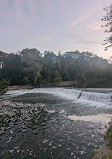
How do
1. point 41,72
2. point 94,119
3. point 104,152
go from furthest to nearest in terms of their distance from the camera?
point 41,72 < point 94,119 < point 104,152

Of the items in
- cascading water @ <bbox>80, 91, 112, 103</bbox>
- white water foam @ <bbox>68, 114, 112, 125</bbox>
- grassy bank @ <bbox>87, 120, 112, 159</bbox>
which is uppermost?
cascading water @ <bbox>80, 91, 112, 103</bbox>

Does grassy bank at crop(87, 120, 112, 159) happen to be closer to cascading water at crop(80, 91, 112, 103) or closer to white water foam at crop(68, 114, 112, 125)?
white water foam at crop(68, 114, 112, 125)

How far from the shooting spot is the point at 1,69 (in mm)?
44469

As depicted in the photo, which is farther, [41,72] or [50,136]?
[41,72]

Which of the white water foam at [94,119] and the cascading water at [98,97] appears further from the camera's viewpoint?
the cascading water at [98,97]

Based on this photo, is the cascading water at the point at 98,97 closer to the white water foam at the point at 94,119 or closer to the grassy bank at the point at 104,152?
the white water foam at the point at 94,119

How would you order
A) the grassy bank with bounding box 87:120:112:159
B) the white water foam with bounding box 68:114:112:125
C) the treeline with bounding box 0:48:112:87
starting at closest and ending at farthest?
the grassy bank with bounding box 87:120:112:159
the white water foam with bounding box 68:114:112:125
the treeline with bounding box 0:48:112:87

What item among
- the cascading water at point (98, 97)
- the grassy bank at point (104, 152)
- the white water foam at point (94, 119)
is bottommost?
the white water foam at point (94, 119)

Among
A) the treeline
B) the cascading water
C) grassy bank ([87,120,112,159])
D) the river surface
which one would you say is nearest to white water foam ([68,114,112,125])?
the river surface

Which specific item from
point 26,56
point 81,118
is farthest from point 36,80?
point 81,118

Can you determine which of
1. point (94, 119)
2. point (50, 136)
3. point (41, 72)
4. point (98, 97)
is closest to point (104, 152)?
point (50, 136)

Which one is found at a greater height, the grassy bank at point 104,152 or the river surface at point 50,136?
the grassy bank at point 104,152

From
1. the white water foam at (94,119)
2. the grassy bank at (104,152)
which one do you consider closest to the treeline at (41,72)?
the white water foam at (94,119)

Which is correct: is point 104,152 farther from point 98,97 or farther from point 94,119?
point 98,97
